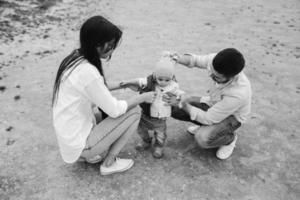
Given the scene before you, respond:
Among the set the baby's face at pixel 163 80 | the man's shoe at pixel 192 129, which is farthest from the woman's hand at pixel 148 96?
the man's shoe at pixel 192 129

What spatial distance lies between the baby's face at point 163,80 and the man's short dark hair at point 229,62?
439mm

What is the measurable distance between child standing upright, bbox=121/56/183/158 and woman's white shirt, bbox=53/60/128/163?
0.38 m

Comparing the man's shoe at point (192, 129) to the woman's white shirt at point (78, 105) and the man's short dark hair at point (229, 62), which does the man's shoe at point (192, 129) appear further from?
the woman's white shirt at point (78, 105)

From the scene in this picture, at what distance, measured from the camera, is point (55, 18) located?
711cm

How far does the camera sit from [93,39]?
2.24 metres

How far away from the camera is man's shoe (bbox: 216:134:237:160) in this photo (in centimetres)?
310

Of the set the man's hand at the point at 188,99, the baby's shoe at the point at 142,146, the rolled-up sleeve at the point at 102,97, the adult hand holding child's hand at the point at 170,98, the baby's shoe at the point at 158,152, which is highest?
the rolled-up sleeve at the point at 102,97

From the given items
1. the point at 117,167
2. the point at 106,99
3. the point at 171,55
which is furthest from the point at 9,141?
the point at 171,55

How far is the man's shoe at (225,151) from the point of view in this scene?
3.10 metres

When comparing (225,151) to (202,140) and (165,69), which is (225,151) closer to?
(202,140)

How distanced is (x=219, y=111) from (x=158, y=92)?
603 mm

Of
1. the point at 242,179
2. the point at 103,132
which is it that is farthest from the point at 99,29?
the point at 242,179

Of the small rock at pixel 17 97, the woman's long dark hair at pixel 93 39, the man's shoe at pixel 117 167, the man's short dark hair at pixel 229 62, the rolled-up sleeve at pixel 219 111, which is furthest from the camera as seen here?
the small rock at pixel 17 97

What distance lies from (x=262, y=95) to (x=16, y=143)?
330 centimetres
